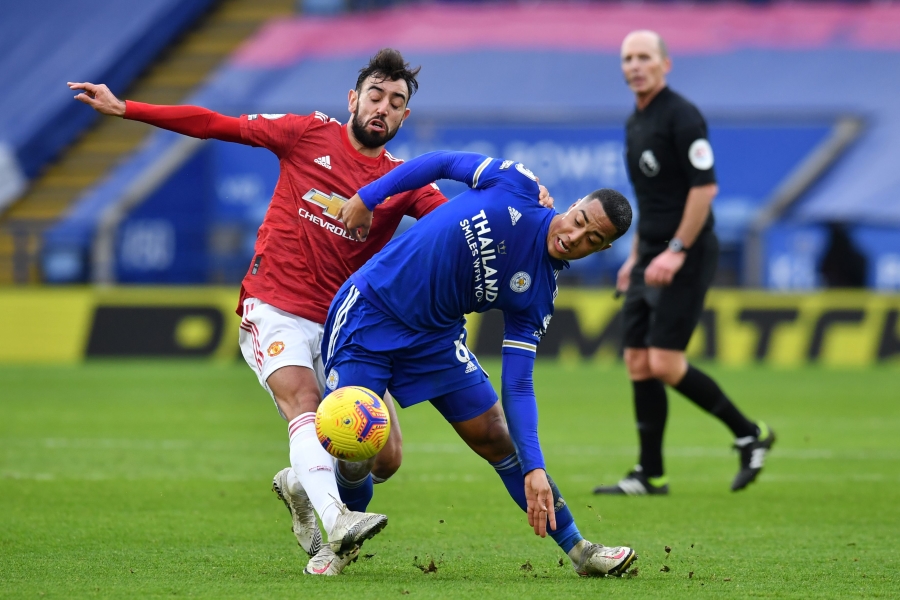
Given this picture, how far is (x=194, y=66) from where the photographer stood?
2822 centimetres

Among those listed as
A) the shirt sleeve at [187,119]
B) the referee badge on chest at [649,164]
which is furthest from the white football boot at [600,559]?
the referee badge on chest at [649,164]

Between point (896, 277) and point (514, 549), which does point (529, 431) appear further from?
point (896, 277)

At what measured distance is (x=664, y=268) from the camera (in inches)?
310

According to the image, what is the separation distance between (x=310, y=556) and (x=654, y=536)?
1.76 meters

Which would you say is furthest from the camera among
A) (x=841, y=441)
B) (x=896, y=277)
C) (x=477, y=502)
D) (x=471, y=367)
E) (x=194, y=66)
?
(x=194, y=66)

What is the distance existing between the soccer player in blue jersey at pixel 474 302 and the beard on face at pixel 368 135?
55 centimetres

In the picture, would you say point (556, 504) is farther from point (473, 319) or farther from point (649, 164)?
point (473, 319)

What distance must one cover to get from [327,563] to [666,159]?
3.75 metres

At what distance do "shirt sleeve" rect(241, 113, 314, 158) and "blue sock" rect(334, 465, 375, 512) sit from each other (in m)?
1.48

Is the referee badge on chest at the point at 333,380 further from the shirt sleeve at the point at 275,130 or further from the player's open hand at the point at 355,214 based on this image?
the shirt sleeve at the point at 275,130

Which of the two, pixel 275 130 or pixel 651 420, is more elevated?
pixel 275 130

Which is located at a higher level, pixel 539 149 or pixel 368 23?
pixel 368 23

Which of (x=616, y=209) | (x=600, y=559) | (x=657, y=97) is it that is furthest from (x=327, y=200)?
(x=657, y=97)

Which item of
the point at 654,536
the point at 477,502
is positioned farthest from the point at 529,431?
the point at 477,502
